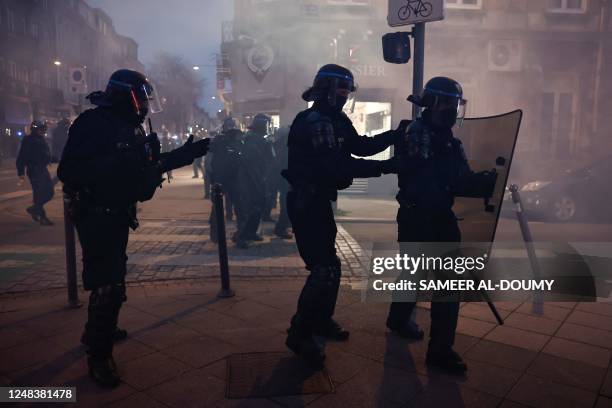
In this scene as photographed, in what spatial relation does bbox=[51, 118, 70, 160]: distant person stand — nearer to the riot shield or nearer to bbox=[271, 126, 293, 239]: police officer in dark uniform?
bbox=[271, 126, 293, 239]: police officer in dark uniform

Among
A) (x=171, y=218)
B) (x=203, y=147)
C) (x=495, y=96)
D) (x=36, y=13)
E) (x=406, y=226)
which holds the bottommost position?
(x=171, y=218)

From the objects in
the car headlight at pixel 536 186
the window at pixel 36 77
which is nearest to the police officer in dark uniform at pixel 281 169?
the car headlight at pixel 536 186

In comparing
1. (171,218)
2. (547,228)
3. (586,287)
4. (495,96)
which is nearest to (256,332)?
(586,287)

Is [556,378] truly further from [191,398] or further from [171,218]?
[171,218]

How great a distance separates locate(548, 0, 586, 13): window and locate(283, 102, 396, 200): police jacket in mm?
14802

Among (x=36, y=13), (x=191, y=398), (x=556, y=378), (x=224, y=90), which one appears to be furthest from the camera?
(x=36, y=13)

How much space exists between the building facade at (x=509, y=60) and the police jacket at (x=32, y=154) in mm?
8650

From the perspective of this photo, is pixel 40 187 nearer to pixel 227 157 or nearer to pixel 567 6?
pixel 227 157

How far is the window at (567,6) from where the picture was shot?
1503 centimetres

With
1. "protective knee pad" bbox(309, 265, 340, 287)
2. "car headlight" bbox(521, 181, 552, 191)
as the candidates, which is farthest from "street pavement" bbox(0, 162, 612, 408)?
"car headlight" bbox(521, 181, 552, 191)

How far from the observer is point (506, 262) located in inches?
236

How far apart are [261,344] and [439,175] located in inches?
67.6

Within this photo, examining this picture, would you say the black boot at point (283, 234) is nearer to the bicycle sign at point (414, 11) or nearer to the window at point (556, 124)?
the bicycle sign at point (414, 11)

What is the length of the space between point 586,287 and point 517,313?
1.31 m
